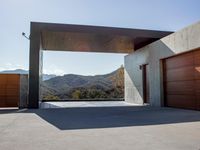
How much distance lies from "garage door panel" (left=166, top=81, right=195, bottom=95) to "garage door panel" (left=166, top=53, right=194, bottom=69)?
819mm

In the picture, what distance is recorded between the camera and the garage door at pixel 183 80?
9.93 metres

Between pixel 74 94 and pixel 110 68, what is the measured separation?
10929mm

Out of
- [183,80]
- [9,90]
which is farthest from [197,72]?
[9,90]

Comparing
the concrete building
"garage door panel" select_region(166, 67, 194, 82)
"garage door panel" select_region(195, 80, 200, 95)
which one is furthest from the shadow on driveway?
the concrete building

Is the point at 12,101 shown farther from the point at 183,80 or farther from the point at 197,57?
the point at 197,57

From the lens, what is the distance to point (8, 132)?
4.96m

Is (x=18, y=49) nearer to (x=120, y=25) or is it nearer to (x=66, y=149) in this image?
(x=120, y=25)

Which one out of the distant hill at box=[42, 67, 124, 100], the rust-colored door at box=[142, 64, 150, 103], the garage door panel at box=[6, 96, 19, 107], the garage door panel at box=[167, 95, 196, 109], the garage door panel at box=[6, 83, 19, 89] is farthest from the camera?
the distant hill at box=[42, 67, 124, 100]

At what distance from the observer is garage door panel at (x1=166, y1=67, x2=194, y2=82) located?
33.7 feet

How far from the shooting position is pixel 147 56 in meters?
14.1

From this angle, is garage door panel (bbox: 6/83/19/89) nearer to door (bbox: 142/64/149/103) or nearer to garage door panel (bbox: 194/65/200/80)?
door (bbox: 142/64/149/103)

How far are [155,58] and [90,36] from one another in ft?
12.8

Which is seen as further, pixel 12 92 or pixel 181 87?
pixel 12 92

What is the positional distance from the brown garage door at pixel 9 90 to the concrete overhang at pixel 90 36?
2.93 metres
